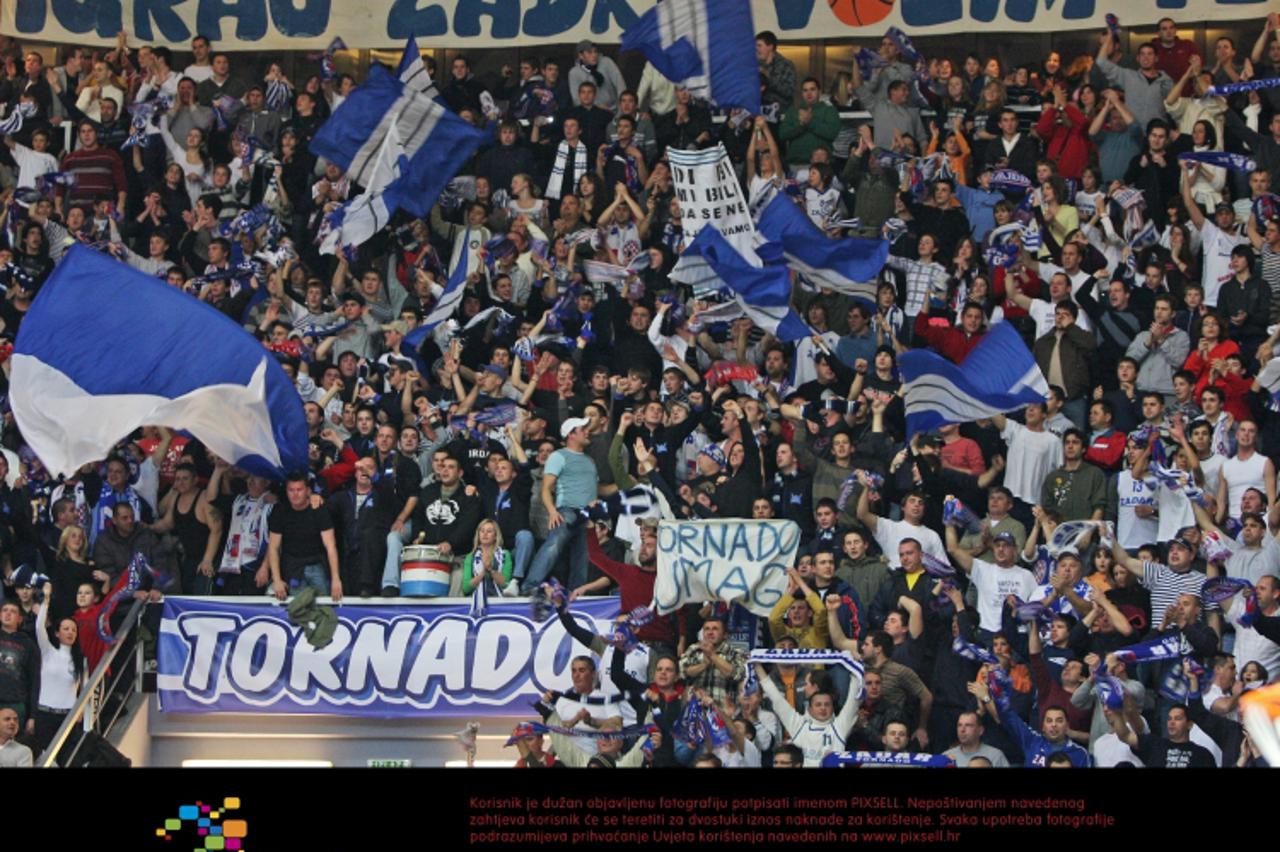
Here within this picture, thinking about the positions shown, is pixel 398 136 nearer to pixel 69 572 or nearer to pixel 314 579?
pixel 314 579

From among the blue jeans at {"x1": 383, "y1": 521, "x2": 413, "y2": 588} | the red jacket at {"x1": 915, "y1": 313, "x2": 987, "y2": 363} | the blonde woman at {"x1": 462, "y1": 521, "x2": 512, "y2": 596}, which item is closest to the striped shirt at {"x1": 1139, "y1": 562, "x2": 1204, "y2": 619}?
the red jacket at {"x1": 915, "y1": 313, "x2": 987, "y2": 363}

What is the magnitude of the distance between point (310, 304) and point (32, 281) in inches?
82.3

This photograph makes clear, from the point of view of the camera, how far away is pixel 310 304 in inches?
682

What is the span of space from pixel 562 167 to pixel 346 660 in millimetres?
4949


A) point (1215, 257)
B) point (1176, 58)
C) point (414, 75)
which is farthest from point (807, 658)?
point (1176, 58)

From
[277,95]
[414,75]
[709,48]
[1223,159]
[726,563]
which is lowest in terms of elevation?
[726,563]

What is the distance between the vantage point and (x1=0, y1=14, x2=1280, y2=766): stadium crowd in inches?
549

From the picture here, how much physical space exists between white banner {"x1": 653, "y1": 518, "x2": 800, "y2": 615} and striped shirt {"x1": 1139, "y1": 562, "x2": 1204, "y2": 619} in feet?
6.80

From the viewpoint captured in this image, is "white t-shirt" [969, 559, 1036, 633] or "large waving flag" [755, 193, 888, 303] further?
"large waving flag" [755, 193, 888, 303]

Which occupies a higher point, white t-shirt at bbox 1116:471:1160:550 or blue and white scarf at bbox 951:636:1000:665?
white t-shirt at bbox 1116:471:1160:550

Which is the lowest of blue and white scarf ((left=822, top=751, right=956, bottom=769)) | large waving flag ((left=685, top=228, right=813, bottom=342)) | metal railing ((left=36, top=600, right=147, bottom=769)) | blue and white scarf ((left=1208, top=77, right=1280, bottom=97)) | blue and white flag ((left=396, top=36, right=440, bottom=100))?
blue and white scarf ((left=822, top=751, right=956, bottom=769))

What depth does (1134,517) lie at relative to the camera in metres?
15.0

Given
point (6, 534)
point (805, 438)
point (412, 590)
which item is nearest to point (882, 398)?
point (805, 438)

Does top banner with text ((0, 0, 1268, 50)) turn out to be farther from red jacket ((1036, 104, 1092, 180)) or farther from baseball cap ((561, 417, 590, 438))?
baseball cap ((561, 417, 590, 438))
